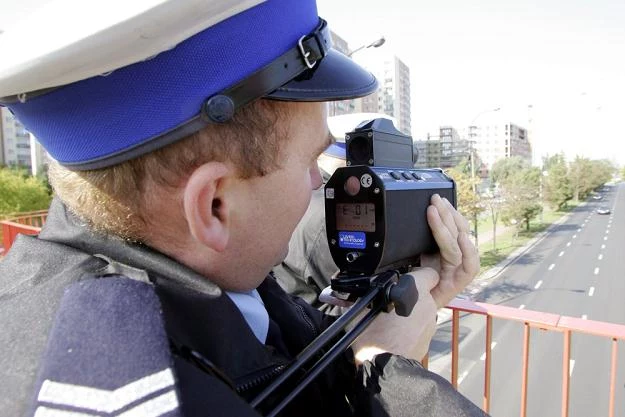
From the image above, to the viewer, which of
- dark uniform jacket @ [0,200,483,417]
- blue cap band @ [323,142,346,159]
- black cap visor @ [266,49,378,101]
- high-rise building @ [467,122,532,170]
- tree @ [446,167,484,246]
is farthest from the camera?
high-rise building @ [467,122,532,170]

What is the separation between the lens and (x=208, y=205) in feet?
2.45

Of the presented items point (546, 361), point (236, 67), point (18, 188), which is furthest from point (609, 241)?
point (236, 67)

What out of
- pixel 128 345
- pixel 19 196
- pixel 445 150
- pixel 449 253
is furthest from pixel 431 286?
pixel 445 150

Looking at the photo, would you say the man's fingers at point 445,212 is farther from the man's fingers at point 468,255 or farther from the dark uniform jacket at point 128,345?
the dark uniform jacket at point 128,345

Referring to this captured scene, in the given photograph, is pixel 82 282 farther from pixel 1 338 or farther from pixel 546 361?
pixel 546 361

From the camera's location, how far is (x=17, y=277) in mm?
667

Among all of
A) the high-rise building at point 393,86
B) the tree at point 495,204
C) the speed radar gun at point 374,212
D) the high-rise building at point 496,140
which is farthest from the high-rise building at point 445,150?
the speed radar gun at point 374,212

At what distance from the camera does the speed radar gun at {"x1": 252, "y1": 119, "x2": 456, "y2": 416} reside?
3.28 feet

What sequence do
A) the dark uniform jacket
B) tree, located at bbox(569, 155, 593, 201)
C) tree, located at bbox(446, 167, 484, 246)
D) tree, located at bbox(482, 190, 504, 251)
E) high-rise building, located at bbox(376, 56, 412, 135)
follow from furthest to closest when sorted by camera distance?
high-rise building, located at bbox(376, 56, 412, 135) < tree, located at bbox(569, 155, 593, 201) < tree, located at bbox(482, 190, 504, 251) < tree, located at bbox(446, 167, 484, 246) < the dark uniform jacket

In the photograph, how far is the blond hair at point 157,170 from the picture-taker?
0.72 metres

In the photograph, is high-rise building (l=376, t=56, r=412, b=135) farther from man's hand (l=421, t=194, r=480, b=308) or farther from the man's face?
the man's face

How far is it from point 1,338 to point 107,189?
0.87 ft

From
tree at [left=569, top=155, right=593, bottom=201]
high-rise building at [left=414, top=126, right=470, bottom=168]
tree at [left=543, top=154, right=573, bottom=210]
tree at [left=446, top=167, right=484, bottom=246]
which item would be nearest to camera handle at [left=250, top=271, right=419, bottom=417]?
tree at [left=446, top=167, right=484, bottom=246]

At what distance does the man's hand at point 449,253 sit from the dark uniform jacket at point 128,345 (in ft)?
1.58
